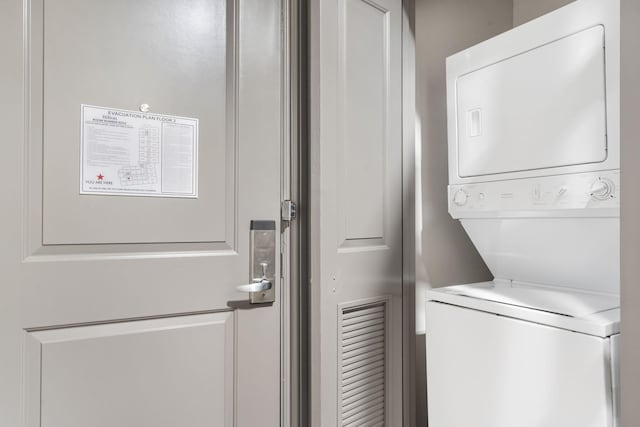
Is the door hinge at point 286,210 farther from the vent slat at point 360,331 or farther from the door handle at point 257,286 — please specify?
the vent slat at point 360,331

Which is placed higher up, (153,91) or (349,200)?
(153,91)

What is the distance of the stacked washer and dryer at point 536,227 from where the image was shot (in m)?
1.00

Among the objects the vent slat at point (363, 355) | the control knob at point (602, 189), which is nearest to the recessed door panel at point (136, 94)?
the vent slat at point (363, 355)

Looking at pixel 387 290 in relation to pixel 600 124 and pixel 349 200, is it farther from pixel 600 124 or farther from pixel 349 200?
pixel 600 124

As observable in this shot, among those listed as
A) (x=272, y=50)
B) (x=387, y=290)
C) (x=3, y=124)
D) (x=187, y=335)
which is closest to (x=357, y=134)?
(x=272, y=50)

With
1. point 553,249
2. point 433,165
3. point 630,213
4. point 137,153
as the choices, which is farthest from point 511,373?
point 137,153

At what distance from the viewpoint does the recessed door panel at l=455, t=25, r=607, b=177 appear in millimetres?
1068

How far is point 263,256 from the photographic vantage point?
1.33 meters

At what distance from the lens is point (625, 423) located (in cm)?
65

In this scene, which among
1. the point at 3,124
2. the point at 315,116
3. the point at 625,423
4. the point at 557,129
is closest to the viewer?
the point at 625,423

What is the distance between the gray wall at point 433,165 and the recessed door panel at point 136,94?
2.69 ft

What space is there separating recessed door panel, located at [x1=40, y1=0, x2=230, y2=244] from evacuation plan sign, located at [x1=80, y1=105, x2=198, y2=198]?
0.05ft

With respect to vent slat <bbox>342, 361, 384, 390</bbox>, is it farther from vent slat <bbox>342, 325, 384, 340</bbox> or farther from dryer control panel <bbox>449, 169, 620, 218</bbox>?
dryer control panel <bbox>449, 169, 620, 218</bbox>

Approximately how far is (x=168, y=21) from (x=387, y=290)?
3.78 feet
